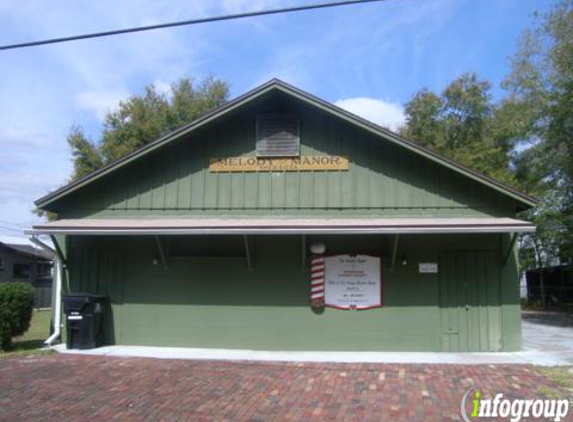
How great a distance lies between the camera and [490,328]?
36.8 feet

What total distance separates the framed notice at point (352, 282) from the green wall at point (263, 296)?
0.15 meters

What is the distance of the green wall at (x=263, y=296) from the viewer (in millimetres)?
11281

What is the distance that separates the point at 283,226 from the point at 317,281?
1.66m

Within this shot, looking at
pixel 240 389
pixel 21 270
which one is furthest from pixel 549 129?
pixel 21 270

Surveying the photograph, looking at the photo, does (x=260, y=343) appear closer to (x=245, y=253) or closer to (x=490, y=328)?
(x=245, y=253)

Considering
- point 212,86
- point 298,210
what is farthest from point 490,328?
point 212,86

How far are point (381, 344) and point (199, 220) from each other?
4.58m

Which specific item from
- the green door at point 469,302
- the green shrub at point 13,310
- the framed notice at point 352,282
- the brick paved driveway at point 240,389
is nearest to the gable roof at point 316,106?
the green door at point 469,302

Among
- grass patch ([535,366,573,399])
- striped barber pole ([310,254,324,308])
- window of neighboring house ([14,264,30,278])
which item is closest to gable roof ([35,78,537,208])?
striped barber pole ([310,254,324,308])

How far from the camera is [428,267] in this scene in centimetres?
1140

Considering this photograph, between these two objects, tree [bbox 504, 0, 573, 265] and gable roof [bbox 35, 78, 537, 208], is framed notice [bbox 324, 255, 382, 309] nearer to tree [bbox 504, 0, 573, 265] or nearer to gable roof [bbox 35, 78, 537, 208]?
gable roof [bbox 35, 78, 537, 208]

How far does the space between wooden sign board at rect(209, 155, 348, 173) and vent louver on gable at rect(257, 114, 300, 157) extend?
15 centimetres

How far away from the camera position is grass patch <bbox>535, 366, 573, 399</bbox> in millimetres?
7635

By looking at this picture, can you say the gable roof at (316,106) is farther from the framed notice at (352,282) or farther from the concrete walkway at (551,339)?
the concrete walkway at (551,339)
